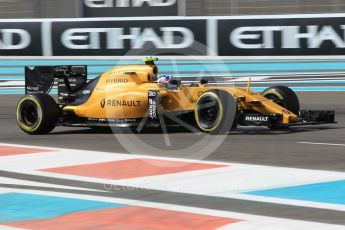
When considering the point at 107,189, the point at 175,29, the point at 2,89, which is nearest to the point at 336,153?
the point at 107,189

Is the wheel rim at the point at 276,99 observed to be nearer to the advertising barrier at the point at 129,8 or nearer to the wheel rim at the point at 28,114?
the wheel rim at the point at 28,114

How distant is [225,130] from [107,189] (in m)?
4.03

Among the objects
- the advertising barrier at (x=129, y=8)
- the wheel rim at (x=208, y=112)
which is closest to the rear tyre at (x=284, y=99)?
the wheel rim at (x=208, y=112)

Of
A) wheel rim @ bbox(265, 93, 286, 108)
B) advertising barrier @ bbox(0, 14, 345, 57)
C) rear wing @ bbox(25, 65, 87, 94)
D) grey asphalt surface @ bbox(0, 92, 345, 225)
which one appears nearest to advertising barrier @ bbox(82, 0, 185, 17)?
advertising barrier @ bbox(0, 14, 345, 57)

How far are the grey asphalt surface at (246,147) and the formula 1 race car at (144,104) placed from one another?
23cm

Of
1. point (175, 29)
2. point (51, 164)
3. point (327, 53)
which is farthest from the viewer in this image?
point (175, 29)

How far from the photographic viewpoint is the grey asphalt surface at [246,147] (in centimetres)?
599

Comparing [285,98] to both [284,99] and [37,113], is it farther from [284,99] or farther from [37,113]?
[37,113]

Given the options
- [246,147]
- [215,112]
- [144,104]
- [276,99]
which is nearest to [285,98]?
[276,99]

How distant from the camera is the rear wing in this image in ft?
39.6

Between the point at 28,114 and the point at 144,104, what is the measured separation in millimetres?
2046

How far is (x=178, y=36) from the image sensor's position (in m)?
17.5

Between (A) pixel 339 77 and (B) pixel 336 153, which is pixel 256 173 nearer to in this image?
(B) pixel 336 153

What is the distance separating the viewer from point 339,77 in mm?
16422
